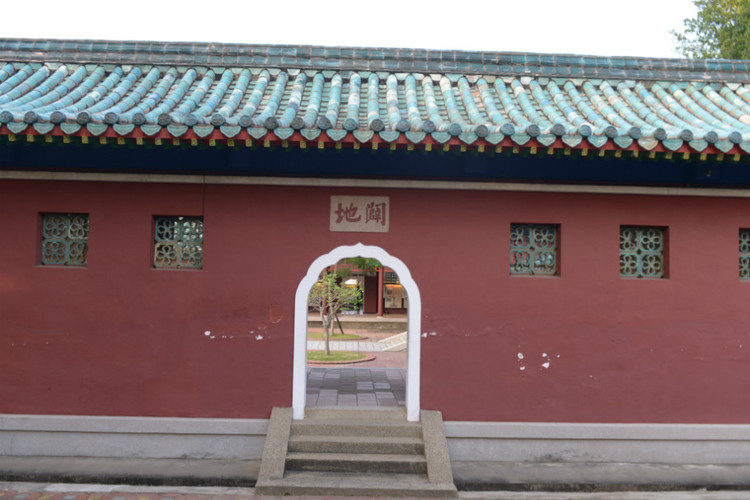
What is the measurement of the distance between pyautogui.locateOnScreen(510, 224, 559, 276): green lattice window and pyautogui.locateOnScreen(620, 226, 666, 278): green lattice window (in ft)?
2.45

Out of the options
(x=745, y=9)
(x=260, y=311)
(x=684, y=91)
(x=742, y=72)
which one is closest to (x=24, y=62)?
(x=260, y=311)

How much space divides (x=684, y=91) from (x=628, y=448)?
4.32 metres

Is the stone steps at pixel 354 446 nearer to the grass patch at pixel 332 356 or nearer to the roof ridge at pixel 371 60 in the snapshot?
the roof ridge at pixel 371 60

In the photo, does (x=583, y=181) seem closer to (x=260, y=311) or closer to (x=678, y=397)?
(x=678, y=397)

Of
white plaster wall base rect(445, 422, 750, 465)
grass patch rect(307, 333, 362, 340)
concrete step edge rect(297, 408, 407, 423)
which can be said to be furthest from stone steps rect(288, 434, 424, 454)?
grass patch rect(307, 333, 362, 340)

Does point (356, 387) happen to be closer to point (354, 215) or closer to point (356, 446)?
point (356, 446)

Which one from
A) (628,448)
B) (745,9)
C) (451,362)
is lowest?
(628,448)

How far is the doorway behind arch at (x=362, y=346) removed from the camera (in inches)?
272

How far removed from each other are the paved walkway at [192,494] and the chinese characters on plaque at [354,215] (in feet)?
8.57

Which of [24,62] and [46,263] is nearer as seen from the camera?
[46,263]

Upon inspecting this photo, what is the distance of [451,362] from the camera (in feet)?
17.7

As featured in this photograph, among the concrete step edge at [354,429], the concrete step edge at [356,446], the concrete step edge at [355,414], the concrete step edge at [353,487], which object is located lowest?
the concrete step edge at [353,487]

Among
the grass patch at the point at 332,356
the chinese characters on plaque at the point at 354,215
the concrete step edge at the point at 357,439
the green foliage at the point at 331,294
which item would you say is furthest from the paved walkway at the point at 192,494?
the green foliage at the point at 331,294

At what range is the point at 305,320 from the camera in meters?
5.39
